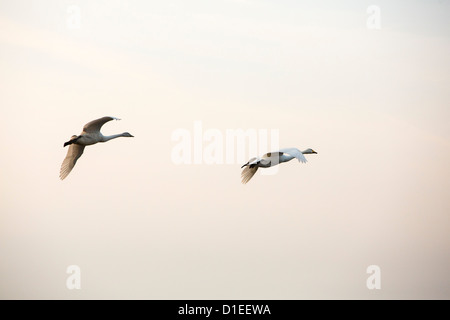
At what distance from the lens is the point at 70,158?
35844mm

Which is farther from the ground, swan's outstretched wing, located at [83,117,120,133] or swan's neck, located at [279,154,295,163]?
swan's outstretched wing, located at [83,117,120,133]

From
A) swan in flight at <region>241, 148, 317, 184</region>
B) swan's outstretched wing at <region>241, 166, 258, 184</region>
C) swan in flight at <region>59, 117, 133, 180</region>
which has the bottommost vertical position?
swan's outstretched wing at <region>241, 166, 258, 184</region>

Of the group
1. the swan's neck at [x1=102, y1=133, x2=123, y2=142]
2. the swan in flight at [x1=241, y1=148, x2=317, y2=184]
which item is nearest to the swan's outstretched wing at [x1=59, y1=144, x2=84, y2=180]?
the swan's neck at [x1=102, y1=133, x2=123, y2=142]

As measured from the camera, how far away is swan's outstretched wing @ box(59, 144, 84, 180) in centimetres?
3569

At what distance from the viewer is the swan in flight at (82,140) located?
111 ft

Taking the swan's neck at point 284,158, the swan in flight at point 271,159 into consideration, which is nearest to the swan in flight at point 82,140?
the swan in flight at point 271,159

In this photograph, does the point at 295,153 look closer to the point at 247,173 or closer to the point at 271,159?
the point at 271,159

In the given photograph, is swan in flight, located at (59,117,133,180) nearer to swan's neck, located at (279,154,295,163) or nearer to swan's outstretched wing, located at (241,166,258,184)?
swan's outstretched wing, located at (241,166,258,184)

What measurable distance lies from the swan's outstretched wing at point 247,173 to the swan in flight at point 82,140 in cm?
488

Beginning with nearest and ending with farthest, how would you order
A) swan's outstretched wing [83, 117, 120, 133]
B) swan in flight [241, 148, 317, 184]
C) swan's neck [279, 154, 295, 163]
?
swan's outstretched wing [83, 117, 120, 133] → swan in flight [241, 148, 317, 184] → swan's neck [279, 154, 295, 163]
